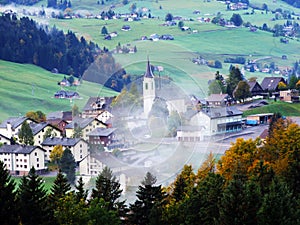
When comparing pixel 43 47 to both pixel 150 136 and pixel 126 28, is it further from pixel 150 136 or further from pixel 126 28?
pixel 150 136

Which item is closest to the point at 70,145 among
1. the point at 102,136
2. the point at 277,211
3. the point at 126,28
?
the point at 102,136

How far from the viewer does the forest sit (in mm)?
20719

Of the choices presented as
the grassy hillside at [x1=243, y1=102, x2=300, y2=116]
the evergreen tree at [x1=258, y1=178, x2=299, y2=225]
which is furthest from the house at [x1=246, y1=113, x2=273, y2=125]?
the evergreen tree at [x1=258, y1=178, x2=299, y2=225]

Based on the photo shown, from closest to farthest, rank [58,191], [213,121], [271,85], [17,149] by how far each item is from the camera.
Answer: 1. [58,191]
2. [213,121]
3. [17,149]
4. [271,85]

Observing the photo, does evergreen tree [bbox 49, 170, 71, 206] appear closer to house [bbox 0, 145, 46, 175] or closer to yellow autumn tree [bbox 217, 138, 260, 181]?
yellow autumn tree [bbox 217, 138, 260, 181]

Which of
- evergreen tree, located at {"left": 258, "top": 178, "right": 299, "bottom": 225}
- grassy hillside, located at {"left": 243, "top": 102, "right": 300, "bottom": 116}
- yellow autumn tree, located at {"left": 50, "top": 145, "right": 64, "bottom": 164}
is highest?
grassy hillside, located at {"left": 243, "top": 102, "right": 300, "bottom": 116}

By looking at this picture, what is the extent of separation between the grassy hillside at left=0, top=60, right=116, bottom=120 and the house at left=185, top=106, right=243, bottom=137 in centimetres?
2366

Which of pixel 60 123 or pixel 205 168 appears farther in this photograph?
pixel 60 123

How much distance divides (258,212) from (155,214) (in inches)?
115

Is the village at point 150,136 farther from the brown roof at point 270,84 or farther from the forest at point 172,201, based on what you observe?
the brown roof at point 270,84

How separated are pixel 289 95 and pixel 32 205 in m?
35.6

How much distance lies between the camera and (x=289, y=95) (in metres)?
54.1

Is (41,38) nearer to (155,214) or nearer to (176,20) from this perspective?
(176,20)

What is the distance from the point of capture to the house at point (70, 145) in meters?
39.0
